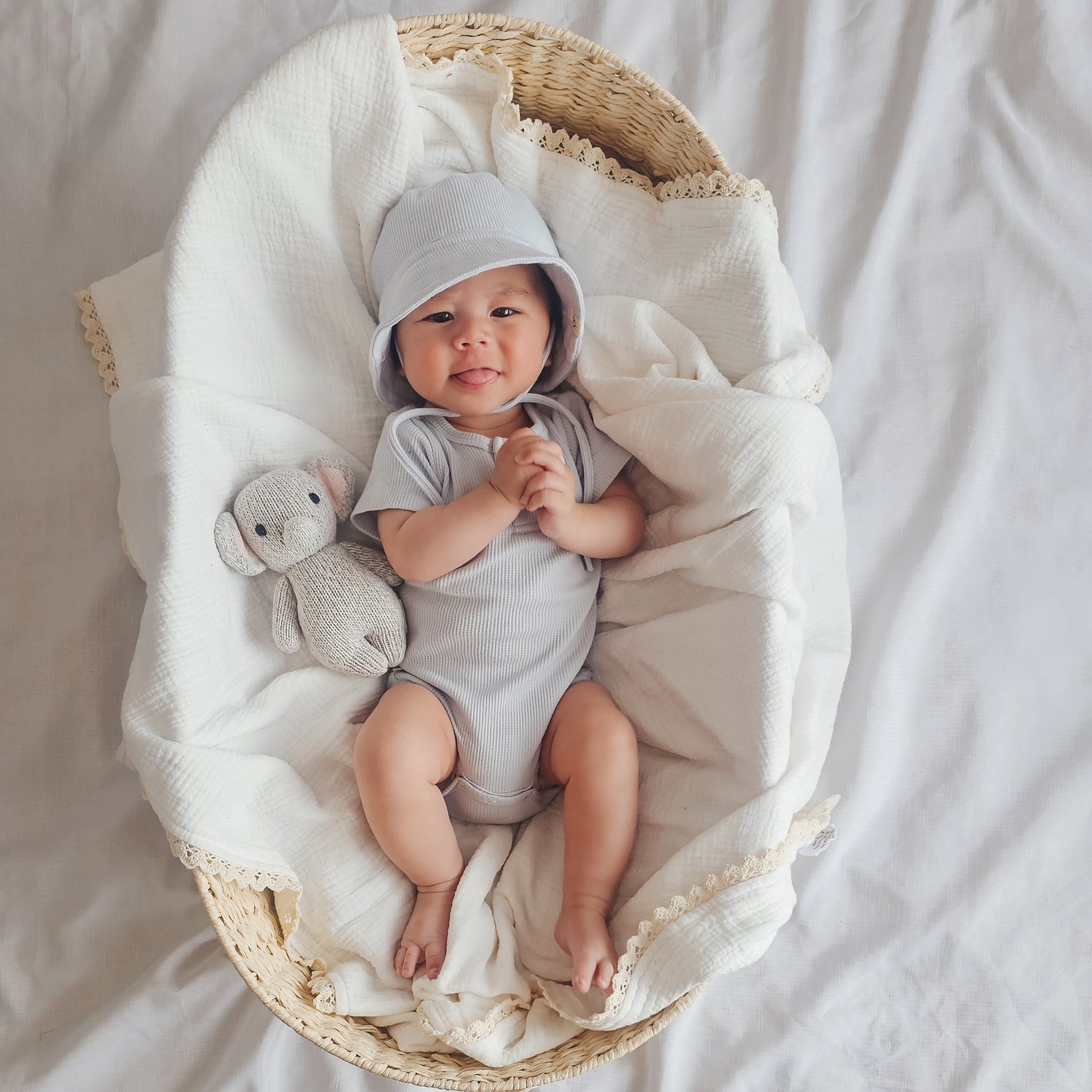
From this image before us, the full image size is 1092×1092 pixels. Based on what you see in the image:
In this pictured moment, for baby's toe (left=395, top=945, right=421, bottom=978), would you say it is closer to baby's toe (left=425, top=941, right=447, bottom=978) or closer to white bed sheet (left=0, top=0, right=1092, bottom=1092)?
baby's toe (left=425, top=941, right=447, bottom=978)

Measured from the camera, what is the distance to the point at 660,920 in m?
1.19

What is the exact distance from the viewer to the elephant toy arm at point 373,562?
1397mm

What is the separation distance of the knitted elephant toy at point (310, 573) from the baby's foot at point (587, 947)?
426mm

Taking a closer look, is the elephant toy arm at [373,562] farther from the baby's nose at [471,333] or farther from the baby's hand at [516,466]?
the baby's nose at [471,333]

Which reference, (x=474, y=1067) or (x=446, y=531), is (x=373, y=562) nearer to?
(x=446, y=531)

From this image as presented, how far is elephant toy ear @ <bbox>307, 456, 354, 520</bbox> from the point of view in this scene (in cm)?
140

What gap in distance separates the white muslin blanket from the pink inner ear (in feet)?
0.20

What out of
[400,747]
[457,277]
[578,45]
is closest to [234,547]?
[400,747]

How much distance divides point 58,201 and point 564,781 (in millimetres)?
1211

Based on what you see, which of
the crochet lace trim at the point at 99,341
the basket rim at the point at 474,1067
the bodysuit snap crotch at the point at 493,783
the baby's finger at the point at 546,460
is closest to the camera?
the basket rim at the point at 474,1067

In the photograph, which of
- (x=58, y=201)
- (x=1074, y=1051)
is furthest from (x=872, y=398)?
(x=58, y=201)

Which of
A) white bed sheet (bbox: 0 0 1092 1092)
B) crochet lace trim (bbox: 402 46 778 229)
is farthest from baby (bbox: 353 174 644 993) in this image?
white bed sheet (bbox: 0 0 1092 1092)

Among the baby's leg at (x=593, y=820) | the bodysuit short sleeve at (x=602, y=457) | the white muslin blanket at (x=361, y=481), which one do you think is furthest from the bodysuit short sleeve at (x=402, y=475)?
the baby's leg at (x=593, y=820)

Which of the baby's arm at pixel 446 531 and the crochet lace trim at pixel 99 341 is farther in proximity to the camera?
the crochet lace trim at pixel 99 341
